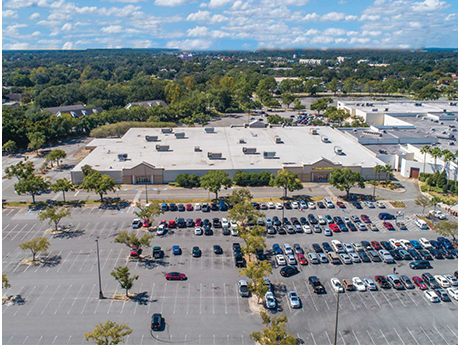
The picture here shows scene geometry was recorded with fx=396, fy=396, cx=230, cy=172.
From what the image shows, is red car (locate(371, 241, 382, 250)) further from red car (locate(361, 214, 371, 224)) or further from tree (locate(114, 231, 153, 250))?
tree (locate(114, 231, 153, 250))

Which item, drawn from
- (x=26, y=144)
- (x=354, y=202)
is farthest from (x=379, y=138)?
(x=26, y=144)

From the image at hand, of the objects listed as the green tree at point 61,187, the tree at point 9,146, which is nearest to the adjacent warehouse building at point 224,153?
the green tree at point 61,187

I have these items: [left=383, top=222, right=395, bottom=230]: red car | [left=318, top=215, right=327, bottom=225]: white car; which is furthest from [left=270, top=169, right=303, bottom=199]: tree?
[left=383, top=222, right=395, bottom=230]: red car

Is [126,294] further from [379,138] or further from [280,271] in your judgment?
[379,138]

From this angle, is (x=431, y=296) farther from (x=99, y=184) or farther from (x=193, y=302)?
(x=99, y=184)

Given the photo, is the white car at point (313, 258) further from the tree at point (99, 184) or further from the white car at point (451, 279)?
the tree at point (99, 184)

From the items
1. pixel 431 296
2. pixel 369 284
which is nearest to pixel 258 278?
pixel 369 284
